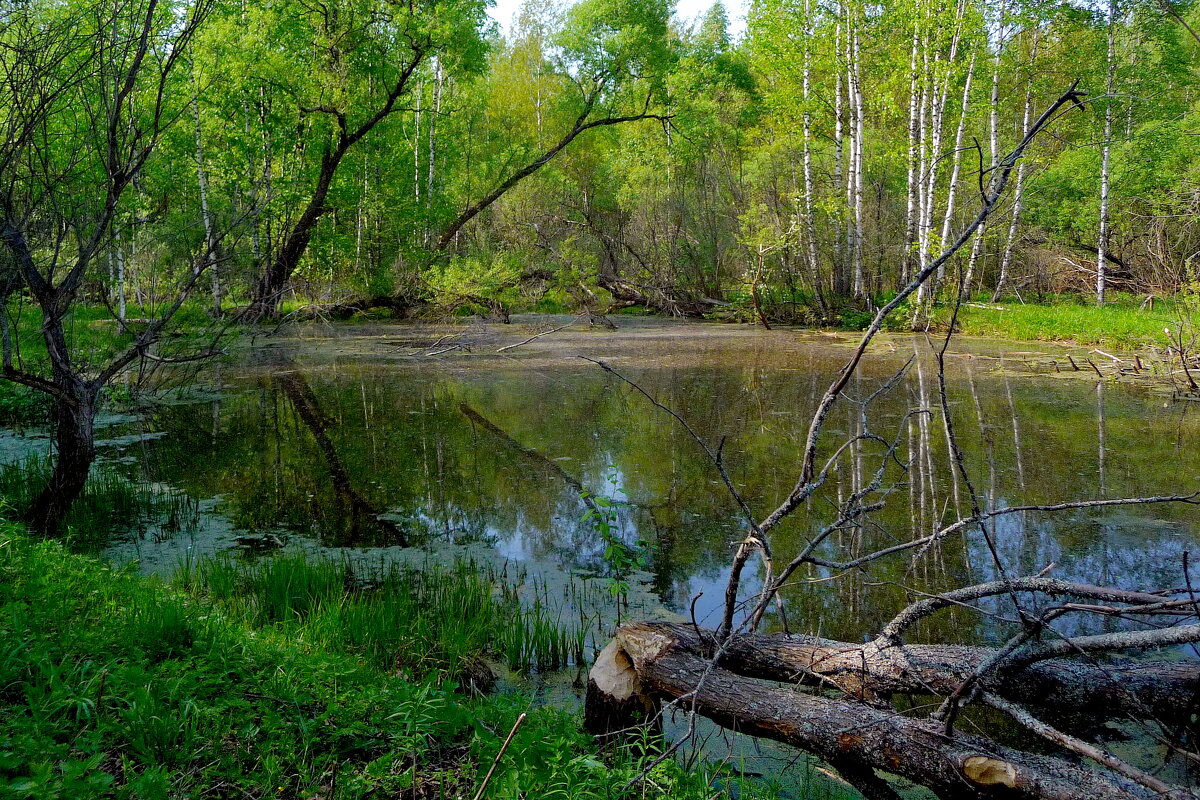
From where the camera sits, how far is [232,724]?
7.94ft

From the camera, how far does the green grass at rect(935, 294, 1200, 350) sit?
42.3ft

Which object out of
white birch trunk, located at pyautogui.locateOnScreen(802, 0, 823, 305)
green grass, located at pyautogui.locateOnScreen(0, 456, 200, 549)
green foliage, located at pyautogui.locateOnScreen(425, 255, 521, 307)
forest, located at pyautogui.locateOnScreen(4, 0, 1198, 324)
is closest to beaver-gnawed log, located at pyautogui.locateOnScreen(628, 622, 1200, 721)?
green grass, located at pyautogui.locateOnScreen(0, 456, 200, 549)

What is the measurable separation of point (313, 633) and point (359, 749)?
1121mm

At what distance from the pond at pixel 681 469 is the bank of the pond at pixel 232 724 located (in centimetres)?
76

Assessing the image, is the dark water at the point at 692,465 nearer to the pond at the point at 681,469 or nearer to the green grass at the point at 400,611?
the pond at the point at 681,469

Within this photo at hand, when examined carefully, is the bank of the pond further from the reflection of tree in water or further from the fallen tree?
the reflection of tree in water

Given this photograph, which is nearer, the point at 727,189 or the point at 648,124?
the point at 727,189

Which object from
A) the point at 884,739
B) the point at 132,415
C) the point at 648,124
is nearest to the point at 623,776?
the point at 884,739

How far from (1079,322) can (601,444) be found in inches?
431

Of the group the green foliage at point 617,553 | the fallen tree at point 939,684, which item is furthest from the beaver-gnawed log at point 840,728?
the green foliage at point 617,553

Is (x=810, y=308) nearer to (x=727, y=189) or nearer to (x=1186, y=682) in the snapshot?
(x=727, y=189)

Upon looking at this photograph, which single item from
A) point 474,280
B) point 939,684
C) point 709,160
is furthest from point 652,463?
point 709,160

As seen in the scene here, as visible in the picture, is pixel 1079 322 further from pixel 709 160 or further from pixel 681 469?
pixel 681 469

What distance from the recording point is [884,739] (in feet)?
7.82
